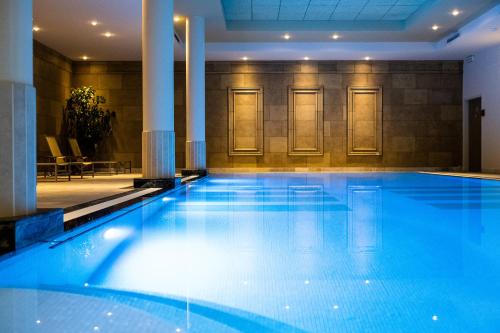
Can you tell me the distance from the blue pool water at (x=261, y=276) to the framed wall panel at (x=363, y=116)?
13.8 meters

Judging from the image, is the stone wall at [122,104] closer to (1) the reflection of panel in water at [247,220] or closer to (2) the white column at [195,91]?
(2) the white column at [195,91]

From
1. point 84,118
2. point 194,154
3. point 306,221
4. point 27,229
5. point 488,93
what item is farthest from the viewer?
point 84,118

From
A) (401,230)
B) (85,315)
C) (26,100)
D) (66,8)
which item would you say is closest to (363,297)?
(85,315)

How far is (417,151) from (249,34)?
7.67m

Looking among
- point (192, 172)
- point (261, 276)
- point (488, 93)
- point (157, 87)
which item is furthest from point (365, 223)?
point (488, 93)

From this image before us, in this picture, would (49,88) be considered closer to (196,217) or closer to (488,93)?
(196,217)

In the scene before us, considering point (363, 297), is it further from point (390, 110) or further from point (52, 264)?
point (390, 110)

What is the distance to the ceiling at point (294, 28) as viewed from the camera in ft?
41.4

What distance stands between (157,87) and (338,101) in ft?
35.9

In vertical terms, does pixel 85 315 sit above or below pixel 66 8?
below

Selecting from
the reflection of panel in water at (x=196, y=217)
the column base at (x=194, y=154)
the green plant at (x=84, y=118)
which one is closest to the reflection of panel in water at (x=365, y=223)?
the reflection of panel in water at (x=196, y=217)

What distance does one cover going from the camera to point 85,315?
202 centimetres

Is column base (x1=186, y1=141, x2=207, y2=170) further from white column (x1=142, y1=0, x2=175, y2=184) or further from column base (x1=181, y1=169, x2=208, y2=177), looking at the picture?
white column (x1=142, y1=0, x2=175, y2=184)

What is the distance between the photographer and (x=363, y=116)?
18766mm
